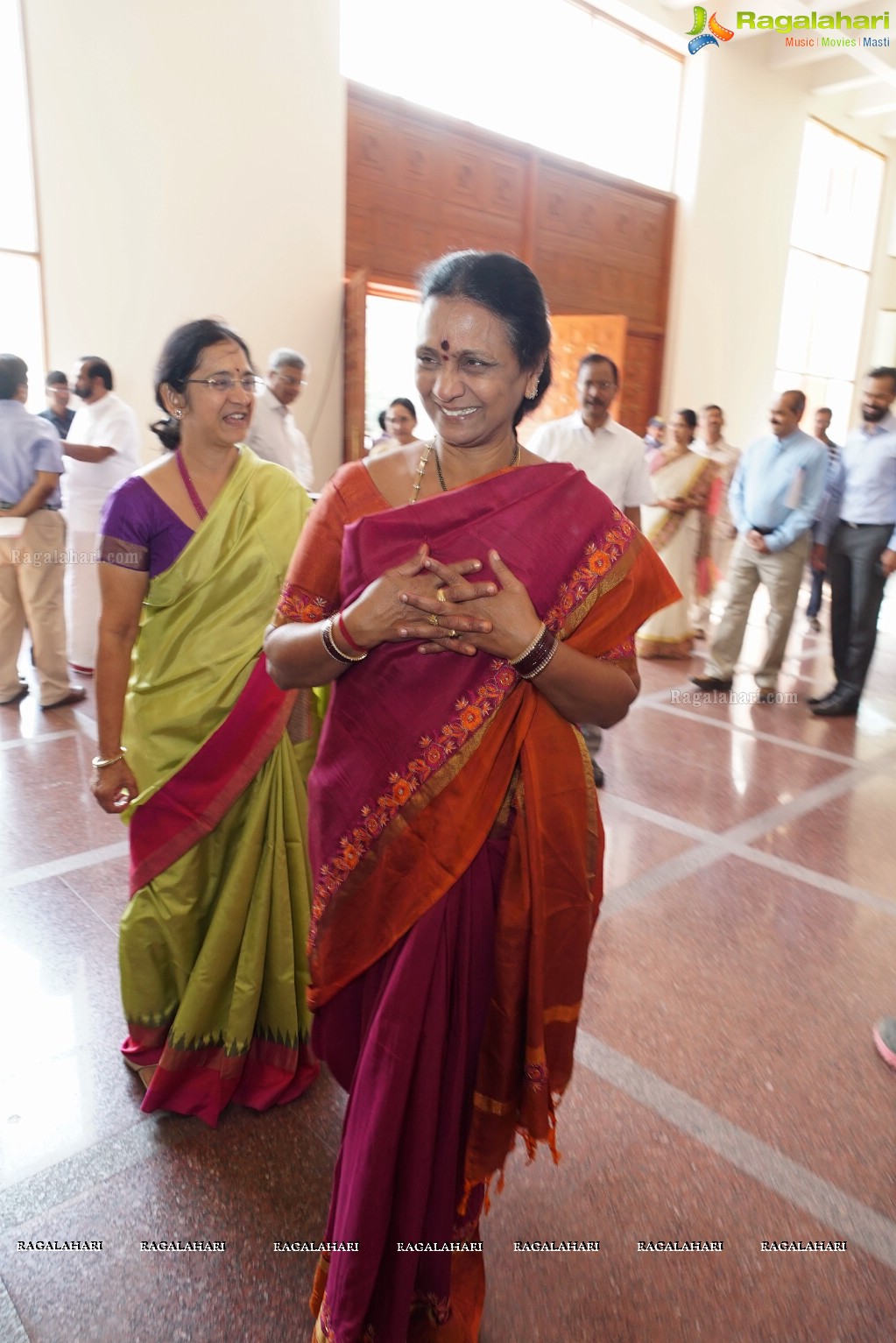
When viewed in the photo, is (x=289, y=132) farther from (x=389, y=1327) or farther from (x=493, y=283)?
(x=389, y=1327)

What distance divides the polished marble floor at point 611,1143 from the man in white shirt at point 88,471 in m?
2.04

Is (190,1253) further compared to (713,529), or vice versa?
(713,529)

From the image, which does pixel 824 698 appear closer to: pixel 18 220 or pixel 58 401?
pixel 58 401

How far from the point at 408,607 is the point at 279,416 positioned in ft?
14.2

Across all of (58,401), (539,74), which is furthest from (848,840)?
(539,74)

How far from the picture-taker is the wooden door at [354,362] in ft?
21.8

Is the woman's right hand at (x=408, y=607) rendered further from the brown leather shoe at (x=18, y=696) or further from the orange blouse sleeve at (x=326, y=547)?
the brown leather shoe at (x=18, y=696)

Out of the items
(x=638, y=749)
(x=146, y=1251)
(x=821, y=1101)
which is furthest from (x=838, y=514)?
(x=146, y=1251)

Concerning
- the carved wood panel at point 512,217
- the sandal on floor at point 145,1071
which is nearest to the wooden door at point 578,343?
the carved wood panel at point 512,217

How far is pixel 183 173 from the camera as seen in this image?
5871mm

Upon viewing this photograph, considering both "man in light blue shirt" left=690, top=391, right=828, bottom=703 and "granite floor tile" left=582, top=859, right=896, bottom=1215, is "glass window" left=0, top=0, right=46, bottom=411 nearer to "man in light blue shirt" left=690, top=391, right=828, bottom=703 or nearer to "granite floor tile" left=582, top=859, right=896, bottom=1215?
"man in light blue shirt" left=690, top=391, right=828, bottom=703

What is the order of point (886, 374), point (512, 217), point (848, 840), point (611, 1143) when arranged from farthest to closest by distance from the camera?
1. point (512, 217)
2. point (886, 374)
3. point (848, 840)
4. point (611, 1143)

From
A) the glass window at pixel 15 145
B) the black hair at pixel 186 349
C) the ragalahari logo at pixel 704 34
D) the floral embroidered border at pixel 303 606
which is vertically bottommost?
the floral embroidered border at pixel 303 606

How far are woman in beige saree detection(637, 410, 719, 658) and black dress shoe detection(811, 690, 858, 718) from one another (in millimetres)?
1287
